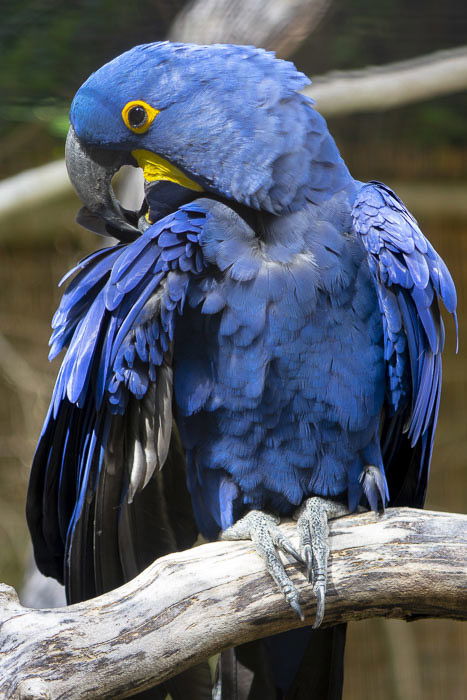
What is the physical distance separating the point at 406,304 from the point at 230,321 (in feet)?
1.02

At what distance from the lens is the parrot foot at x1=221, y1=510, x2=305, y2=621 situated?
131cm

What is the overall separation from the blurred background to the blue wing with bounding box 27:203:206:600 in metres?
1.07

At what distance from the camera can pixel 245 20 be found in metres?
2.38

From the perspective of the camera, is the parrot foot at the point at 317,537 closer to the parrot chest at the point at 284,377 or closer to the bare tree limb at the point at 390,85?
the parrot chest at the point at 284,377

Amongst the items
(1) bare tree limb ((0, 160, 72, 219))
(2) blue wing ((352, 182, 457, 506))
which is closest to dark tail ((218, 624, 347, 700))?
(2) blue wing ((352, 182, 457, 506))

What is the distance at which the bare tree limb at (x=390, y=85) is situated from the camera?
236 cm

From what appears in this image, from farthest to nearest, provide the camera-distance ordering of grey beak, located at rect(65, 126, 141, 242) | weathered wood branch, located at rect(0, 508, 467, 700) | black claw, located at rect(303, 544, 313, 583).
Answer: grey beak, located at rect(65, 126, 141, 242)
black claw, located at rect(303, 544, 313, 583)
weathered wood branch, located at rect(0, 508, 467, 700)

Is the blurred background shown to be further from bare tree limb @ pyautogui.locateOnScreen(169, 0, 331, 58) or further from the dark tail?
the dark tail

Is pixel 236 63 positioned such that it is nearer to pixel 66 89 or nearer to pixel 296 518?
pixel 296 518

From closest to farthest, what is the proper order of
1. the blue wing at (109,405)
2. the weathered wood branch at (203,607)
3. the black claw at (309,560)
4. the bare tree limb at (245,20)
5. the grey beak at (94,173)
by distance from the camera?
the weathered wood branch at (203,607) → the black claw at (309,560) → the blue wing at (109,405) → the grey beak at (94,173) → the bare tree limb at (245,20)

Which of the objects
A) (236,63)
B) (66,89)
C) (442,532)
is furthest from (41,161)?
(442,532)

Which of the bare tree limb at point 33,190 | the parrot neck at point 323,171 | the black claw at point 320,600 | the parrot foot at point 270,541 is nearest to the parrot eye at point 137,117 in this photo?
the parrot neck at point 323,171

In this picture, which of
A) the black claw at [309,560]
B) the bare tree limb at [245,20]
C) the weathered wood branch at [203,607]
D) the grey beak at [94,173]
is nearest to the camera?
the weathered wood branch at [203,607]

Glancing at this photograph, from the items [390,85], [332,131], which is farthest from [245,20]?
[332,131]
